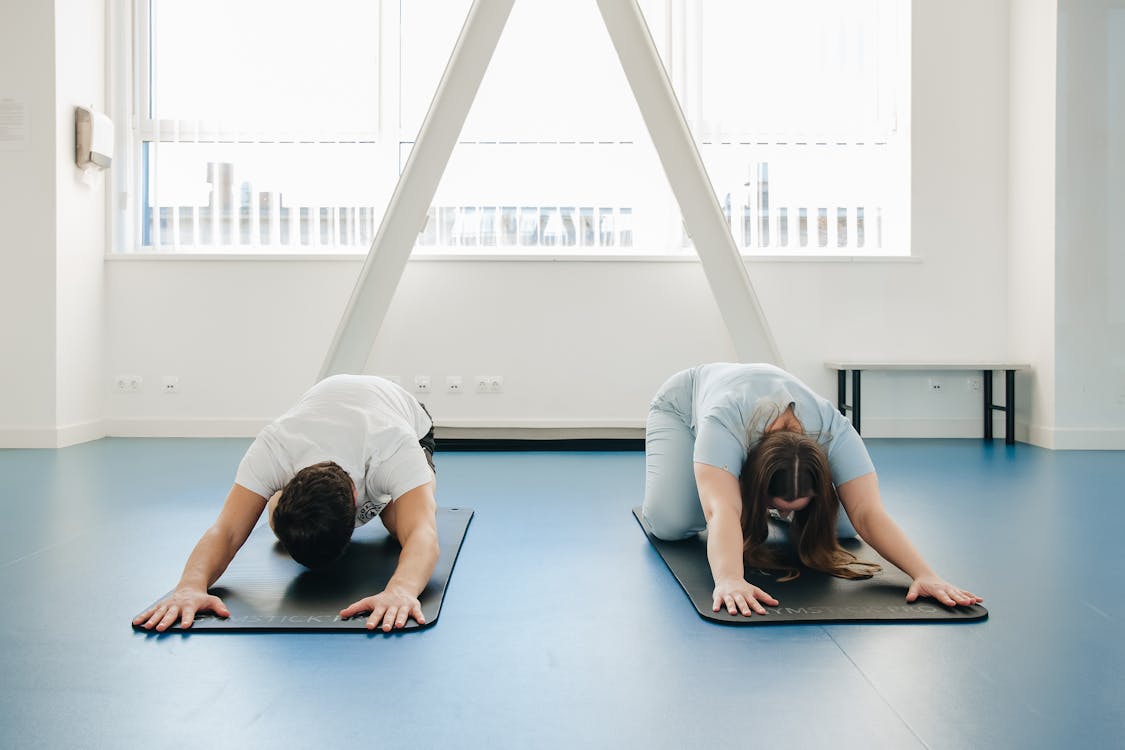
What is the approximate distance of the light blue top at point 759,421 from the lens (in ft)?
7.93

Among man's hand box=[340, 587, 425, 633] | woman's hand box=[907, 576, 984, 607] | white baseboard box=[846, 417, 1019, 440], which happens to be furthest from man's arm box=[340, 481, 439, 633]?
white baseboard box=[846, 417, 1019, 440]

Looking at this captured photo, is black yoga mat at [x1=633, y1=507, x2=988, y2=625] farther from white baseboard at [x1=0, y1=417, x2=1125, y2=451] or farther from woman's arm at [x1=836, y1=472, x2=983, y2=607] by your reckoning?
white baseboard at [x1=0, y1=417, x2=1125, y2=451]

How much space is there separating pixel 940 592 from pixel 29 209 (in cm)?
558

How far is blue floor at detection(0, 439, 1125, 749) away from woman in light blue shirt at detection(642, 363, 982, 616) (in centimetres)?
18

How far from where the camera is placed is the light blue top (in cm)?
242

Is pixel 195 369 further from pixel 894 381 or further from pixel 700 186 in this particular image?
pixel 894 381

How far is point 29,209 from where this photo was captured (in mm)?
5398

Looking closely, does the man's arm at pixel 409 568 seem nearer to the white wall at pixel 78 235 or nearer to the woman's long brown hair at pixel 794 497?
the woman's long brown hair at pixel 794 497

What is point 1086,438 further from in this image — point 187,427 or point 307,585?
point 187,427

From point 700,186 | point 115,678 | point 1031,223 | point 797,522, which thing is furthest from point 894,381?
point 115,678

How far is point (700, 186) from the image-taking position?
4.77 meters

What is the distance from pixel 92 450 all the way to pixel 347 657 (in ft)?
13.4

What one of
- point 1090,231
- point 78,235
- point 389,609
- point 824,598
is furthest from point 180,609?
point 1090,231

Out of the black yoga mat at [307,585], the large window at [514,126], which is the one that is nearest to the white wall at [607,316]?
the large window at [514,126]
